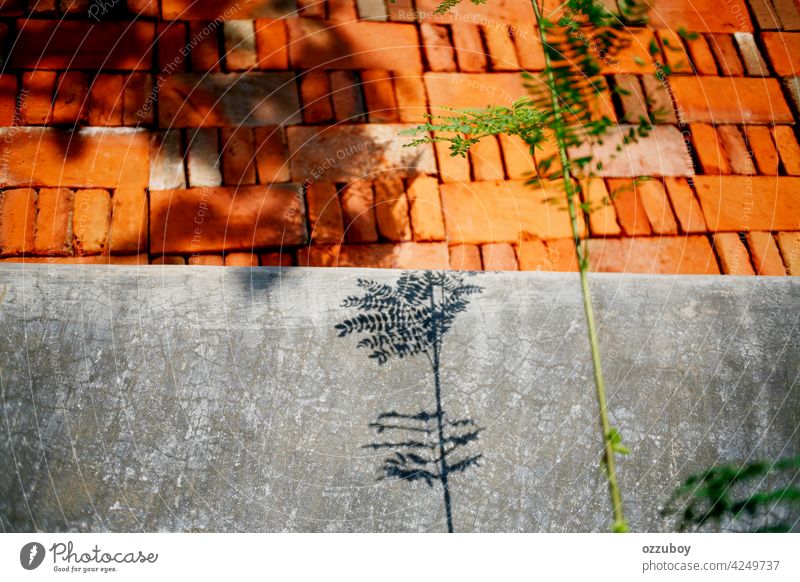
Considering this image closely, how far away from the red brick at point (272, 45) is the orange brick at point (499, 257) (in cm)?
102

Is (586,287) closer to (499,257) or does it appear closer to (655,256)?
(499,257)

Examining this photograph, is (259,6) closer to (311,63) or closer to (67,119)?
(311,63)

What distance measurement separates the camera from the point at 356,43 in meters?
2.28

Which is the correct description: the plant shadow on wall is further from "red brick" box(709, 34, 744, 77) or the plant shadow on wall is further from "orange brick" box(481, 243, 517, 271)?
"red brick" box(709, 34, 744, 77)

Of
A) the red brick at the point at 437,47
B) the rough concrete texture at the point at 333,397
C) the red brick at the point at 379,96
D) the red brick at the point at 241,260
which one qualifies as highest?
the red brick at the point at 437,47

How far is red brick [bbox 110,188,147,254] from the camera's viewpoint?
6.46ft

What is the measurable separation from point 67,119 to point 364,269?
116 centimetres

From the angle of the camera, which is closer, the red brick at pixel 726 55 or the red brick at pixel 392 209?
the red brick at pixel 392 209

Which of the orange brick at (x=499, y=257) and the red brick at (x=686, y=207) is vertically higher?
the red brick at (x=686, y=207)

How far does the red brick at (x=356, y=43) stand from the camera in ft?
7.43

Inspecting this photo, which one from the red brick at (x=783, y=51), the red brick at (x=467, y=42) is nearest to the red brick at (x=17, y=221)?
the red brick at (x=467, y=42)
